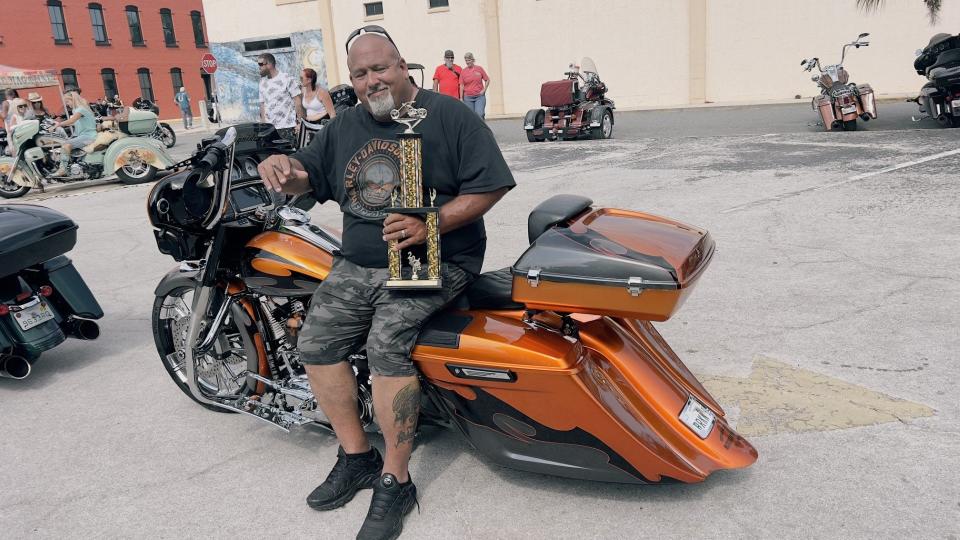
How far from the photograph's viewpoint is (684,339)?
4.30m

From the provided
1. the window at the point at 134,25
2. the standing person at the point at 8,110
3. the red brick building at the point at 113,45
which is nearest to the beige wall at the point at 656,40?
the standing person at the point at 8,110

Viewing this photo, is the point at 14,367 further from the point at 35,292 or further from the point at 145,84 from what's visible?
the point at 145,84

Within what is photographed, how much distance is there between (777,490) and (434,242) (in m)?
1.58

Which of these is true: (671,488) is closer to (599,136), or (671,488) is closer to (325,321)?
(325,321)

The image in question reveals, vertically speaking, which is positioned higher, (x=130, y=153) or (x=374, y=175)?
(x=374, y=175)

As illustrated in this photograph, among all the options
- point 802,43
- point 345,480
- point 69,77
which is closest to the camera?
point 345,480

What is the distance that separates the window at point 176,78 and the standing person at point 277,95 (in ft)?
117

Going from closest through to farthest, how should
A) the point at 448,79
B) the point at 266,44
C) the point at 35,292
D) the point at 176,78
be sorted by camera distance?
1. the point at 35,292
2. the point at 448,79
3. the point at 266,44
4. the point at 176,78

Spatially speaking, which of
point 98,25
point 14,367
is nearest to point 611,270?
point 14,367

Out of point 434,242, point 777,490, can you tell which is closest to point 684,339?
point 777,490

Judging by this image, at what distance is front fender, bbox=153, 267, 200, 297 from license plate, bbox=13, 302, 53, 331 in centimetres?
116

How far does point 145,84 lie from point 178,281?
1687 inches

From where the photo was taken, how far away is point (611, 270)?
2428mm

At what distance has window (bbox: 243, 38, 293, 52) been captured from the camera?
95.7ft
